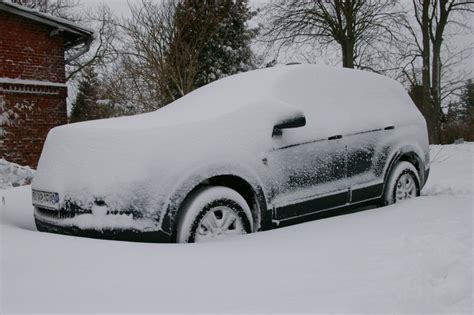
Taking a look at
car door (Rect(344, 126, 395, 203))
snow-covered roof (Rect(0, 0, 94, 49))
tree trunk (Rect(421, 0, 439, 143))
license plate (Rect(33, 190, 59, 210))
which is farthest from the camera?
tree trunk (Rect(421, 0, 439, 143))

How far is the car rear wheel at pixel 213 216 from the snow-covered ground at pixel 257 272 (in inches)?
7.0

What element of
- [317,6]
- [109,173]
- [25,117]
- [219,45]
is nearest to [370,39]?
[317,6]

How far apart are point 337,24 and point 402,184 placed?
13.9 m

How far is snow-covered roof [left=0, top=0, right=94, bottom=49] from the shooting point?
10062 millimetres

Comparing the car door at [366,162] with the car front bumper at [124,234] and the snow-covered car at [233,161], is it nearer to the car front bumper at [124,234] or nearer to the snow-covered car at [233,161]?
the snow-covered car at [233,161]

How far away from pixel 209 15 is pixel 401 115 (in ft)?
38.7

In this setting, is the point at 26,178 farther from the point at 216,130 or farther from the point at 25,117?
the point at 216,130

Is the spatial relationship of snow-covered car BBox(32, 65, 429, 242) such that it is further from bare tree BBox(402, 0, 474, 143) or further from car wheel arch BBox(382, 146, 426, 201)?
bare tree BBox(402, 0, 474, 143)

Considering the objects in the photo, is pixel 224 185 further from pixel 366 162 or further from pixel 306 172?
pixel 366 162

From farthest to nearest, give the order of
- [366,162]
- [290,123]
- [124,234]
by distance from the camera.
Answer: [366,162] → [290,123] → [124,234]

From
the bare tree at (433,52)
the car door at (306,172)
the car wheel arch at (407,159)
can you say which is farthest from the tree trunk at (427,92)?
the car door at (306,172)

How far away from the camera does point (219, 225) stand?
342 cm

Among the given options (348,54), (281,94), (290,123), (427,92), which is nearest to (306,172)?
(290,123)

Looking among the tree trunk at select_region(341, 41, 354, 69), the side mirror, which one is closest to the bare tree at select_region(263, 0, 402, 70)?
the tree trunk at select_region(341, 41, 354, 69)
